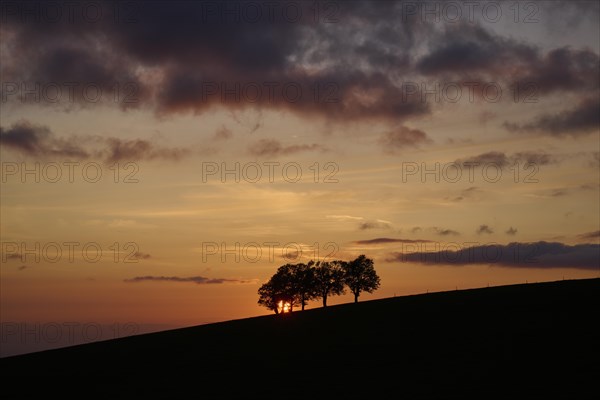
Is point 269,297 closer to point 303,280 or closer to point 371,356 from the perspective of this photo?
point 303,280

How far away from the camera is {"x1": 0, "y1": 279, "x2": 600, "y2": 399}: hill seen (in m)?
32.5

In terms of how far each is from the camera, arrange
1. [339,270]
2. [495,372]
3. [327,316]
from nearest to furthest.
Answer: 1. [495,372]
2. [327,316]
3. [339,270]

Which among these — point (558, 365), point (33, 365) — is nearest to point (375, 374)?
point (558, 365)

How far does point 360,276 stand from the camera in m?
96.4

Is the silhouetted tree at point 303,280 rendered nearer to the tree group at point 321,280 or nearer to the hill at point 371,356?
the tree group at point 321,280

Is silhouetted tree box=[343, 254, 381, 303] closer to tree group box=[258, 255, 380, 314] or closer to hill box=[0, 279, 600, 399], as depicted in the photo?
tree group box=[258, 255, 380, 314]

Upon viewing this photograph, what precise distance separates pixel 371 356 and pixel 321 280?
188ft

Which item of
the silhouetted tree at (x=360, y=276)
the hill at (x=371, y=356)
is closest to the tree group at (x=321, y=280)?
the silhouetted tree at (x=360, y=276)

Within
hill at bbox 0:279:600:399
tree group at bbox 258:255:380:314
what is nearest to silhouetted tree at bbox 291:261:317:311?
tree group at bbox 258:255:380:314

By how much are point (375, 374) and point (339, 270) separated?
61.9m

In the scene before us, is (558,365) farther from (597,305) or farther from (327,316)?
(327,316)

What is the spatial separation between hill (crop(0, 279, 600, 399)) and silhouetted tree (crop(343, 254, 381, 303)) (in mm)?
34662

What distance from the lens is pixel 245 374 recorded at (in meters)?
38.6

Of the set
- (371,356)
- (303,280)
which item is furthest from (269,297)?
(371,356)
